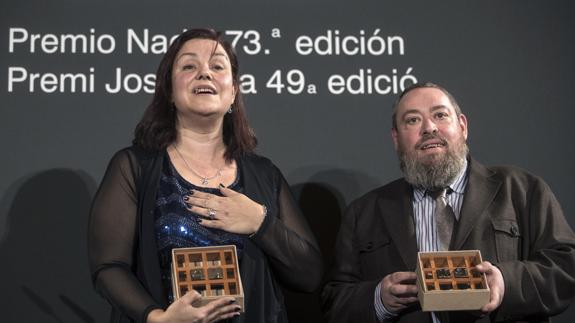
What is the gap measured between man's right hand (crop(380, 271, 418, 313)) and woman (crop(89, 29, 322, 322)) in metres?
0.26

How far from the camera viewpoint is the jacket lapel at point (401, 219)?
2870 mm

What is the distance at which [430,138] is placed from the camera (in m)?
3.06

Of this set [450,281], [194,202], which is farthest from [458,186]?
[194,202]

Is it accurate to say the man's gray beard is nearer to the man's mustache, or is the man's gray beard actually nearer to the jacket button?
the man's mustache

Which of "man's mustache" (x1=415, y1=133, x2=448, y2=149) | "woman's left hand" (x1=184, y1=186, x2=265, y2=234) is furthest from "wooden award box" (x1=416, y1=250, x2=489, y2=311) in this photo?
"man's mustache" (x1=415, y1=133, x2=448, y2=149)

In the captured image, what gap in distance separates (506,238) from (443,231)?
200 millimetres

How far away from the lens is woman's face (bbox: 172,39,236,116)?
113 inches

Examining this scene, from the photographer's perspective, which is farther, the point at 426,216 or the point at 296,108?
the point at 296,108

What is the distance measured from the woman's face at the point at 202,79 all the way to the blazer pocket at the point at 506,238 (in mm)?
970

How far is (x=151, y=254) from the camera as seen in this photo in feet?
8.70

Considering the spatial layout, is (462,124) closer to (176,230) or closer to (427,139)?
(427,139)

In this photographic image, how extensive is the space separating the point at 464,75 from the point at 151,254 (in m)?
1.62

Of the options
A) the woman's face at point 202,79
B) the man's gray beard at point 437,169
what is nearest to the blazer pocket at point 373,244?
the man's gray beard at point 437,169

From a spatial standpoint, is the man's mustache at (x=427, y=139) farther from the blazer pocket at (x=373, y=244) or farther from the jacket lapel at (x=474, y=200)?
the blazer pocket at (x=373, y=244)
